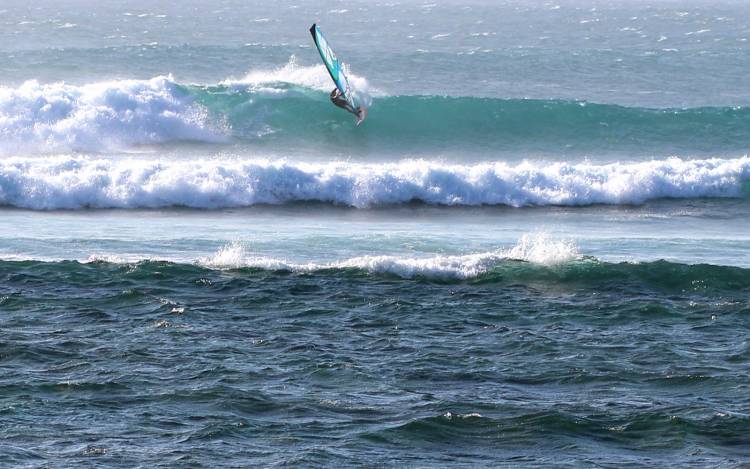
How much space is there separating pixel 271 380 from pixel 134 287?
4544 millimetres

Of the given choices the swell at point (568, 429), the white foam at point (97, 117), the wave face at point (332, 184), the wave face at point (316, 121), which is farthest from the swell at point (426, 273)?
the wave face at point (316, 121)

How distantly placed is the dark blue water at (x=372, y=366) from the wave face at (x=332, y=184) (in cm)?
702

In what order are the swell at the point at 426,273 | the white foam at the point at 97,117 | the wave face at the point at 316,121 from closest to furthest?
the swell at the point at 426,273
the white foam at the point at 97,117
the wave face at the point at 316,121

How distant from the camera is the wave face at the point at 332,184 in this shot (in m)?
26.9

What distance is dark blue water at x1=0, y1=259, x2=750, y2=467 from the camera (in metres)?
13.3

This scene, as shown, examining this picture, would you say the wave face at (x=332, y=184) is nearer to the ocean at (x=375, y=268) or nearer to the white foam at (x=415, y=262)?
the ocean at (x=375, y=268)

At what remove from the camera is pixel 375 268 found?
66.2 feet

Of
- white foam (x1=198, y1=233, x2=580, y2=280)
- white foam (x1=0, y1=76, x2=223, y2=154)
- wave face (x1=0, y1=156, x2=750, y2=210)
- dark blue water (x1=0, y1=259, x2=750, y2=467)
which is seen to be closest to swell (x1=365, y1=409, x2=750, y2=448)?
dark blue water (x1=0, y1=259, x2=750, y2=467)

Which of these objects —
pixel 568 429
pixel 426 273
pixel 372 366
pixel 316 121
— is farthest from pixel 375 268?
pixel 316 121

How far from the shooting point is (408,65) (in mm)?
49594

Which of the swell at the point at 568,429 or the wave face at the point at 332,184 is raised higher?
the wave face at the point at 332,184

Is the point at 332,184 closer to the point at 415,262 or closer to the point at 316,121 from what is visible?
the point at 415,262

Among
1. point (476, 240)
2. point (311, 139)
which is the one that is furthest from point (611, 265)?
point (311, 139)

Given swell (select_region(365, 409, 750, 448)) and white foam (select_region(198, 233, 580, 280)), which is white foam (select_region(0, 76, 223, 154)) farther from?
swell (select_region(365, 409, 750, 448))
